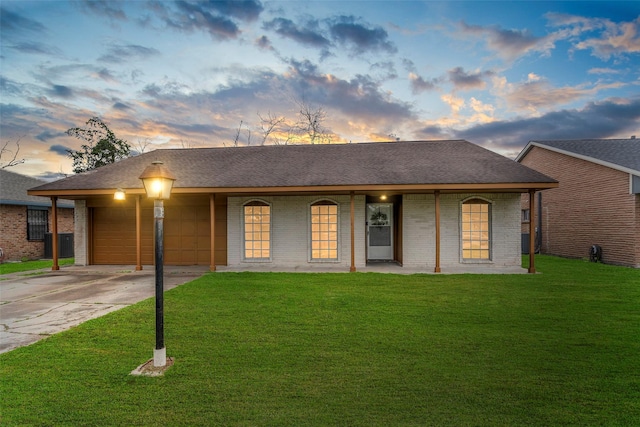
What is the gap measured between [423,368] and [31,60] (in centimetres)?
1485

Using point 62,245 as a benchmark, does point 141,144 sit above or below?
above

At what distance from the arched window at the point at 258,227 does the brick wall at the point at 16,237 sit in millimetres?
11332

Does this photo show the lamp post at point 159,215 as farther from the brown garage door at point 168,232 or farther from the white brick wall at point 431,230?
the brown garage door at point 168,232

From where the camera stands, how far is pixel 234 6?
40.5 feet

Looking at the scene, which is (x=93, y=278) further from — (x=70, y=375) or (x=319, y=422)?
(x=319, y=422)

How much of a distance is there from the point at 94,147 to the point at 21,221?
11725 mm

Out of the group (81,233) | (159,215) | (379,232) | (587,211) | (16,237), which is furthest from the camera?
(16,237)

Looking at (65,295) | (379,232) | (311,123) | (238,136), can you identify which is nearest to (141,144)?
(238,136)

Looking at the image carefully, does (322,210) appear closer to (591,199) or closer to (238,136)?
(591,199)

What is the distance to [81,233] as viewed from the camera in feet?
40.1

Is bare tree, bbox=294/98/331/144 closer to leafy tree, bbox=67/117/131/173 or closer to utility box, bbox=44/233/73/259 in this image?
leafy tree, bbox=67/117/131/173

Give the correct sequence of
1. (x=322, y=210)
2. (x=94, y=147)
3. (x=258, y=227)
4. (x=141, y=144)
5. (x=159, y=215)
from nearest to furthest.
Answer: (x=159, y=215) < (x=322, y=210) < (x=258, y=227) < (x=94, y=147) < (x=141, y=144)

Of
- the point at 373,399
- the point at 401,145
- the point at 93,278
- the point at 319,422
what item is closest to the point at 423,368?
the point at 373,399

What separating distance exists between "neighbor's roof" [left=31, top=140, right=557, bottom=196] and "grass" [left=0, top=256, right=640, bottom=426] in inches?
166
